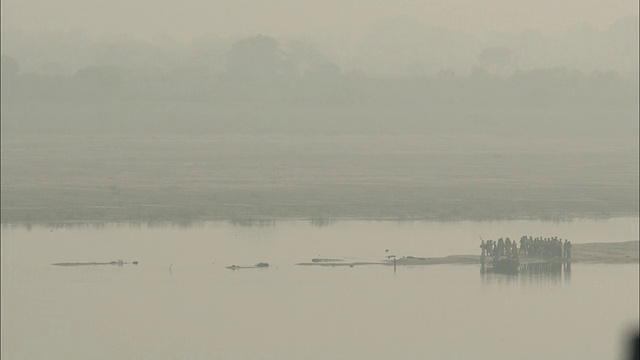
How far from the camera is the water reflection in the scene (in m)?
37.9

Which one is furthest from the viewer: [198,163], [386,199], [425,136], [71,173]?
[425,136]

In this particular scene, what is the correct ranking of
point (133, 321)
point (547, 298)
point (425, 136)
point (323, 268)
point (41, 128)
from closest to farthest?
point (133, 321) → point (547, 298) → point (323, 268) → point (41, 128) → point (425, 136)

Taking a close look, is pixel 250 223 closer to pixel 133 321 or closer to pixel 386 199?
pixel 386 199

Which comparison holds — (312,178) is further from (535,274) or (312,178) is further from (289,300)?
(289,300)

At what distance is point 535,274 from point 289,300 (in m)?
7.13

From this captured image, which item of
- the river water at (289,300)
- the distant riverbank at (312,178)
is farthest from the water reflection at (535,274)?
the distant riverbank at (312,178)

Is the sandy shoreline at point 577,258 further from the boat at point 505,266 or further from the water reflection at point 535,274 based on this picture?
the boat at point 505,266

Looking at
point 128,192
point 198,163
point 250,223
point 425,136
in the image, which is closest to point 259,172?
point 198,163

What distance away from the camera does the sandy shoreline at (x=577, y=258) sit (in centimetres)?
3991

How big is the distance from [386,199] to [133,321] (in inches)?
873

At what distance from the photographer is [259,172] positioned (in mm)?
63656

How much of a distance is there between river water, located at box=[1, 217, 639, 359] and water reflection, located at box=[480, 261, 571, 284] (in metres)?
0.09

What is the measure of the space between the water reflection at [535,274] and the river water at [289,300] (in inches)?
3.6

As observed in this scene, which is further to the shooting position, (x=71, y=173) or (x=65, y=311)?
(x=71, y=173)
